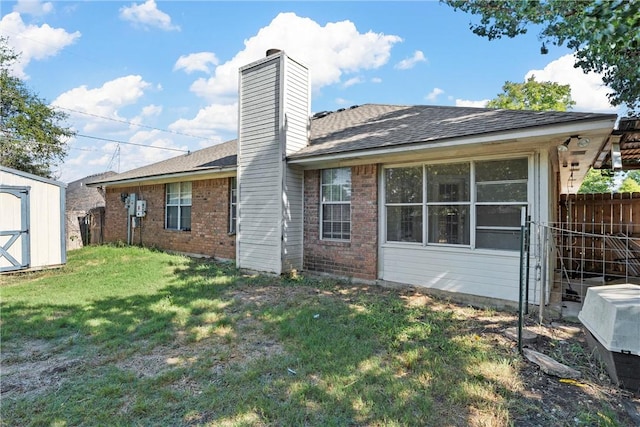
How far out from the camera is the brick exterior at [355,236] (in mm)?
7043

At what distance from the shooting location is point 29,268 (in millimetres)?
8484

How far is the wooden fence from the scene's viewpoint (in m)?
7.53

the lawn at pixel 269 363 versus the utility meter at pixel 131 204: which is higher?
the utility meter at pixel 131 204

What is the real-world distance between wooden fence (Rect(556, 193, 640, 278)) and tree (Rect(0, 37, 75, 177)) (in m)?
23.1

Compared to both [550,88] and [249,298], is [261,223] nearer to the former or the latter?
[249,298]

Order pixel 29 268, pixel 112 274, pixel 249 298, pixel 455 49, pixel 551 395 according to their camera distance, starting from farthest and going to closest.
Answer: pixel 455 49 < pixel 29 268 < pixel 112 274 < pixel 249 298 < pixel 551 395

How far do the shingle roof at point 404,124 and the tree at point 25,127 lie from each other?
11.3 meters

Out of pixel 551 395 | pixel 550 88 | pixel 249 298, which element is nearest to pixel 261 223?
pixel 249 298

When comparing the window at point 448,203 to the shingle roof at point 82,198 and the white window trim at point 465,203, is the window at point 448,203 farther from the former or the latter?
the shingle roof at point 82,198

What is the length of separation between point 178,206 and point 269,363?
916 cm

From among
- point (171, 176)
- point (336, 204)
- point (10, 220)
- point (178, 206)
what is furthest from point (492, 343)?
point (10, 220)

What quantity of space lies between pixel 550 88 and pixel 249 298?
25.5 m

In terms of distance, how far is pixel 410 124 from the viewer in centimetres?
736

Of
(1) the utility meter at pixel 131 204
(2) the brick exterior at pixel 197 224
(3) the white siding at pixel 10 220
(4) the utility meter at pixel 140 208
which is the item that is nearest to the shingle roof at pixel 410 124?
(2) the brick exterior at pixel 197 224
